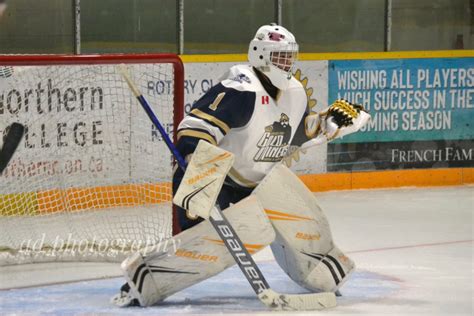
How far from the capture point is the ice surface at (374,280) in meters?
5.12

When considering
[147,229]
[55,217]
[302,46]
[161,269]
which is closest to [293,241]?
[161,269]

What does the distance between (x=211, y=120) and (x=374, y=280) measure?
1187mm

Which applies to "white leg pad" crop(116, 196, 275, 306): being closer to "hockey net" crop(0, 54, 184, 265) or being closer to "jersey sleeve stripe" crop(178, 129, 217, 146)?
"jersey sleeve stripe" crop(178, 129, 217, 146)

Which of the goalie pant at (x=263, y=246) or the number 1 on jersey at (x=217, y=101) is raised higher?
the number 1 on jersey at (x=217, y=101)

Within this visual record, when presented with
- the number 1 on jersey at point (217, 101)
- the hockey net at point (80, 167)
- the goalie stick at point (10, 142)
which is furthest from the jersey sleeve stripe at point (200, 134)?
the goalie stick at point (10, 142)

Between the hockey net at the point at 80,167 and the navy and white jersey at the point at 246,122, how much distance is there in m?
0.83

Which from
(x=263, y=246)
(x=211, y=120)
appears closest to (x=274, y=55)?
(x=211, y=120)

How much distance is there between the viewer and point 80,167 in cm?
676

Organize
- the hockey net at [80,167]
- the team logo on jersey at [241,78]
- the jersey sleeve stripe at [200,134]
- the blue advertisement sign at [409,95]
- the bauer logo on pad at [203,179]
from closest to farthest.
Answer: the bauer logo on pad at [203,179] → the jersey sleeve stripe at [200,134] → the team logo on jersey at [241,78] → the hockey net at [80,167] → the blue advertisement sign at [409,95]

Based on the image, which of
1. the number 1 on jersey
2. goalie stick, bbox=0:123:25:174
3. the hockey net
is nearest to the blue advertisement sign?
the hockey net

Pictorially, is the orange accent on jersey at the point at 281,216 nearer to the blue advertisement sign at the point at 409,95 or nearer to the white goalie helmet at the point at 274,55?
the white goalie helmet at the point at 274,55

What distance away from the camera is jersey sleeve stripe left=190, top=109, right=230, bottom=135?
5051mm

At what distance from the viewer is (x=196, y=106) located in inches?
201

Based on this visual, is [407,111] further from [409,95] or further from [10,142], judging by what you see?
[10,142]
